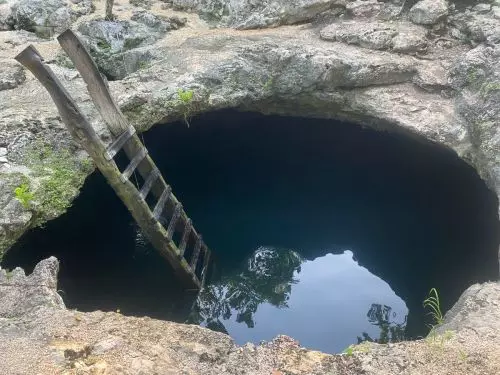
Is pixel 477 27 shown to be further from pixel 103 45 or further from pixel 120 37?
pixel 103 45

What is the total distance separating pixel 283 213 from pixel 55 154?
517cm

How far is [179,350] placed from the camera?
14.8 feet

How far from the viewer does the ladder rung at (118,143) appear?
6430 mm

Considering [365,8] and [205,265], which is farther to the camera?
[365,8]

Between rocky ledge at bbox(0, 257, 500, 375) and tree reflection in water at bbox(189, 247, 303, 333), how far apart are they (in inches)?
133

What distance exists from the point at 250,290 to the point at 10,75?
543cm

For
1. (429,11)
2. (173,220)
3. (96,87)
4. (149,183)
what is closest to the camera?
(96,87)

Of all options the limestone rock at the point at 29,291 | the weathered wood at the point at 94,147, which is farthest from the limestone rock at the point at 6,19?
the limestone rock at the point at 29,291

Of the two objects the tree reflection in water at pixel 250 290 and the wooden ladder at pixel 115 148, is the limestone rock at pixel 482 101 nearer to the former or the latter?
the tree reflection in water at pixel 250 290

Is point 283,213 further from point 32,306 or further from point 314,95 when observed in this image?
point 32,306

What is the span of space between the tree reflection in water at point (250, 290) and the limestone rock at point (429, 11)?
498 centimetres

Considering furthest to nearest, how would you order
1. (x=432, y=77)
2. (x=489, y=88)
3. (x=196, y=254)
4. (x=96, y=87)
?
(x=196, y=254) < (x=432, y=77) < (x=489, y=88) < (x=96, y=87)

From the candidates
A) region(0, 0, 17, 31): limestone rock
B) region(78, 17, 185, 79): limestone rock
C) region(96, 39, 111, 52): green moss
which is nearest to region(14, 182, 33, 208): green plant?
region(78, 17, 185, 79): limestone rock

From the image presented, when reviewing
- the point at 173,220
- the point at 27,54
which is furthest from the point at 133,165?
the point at 27,54
